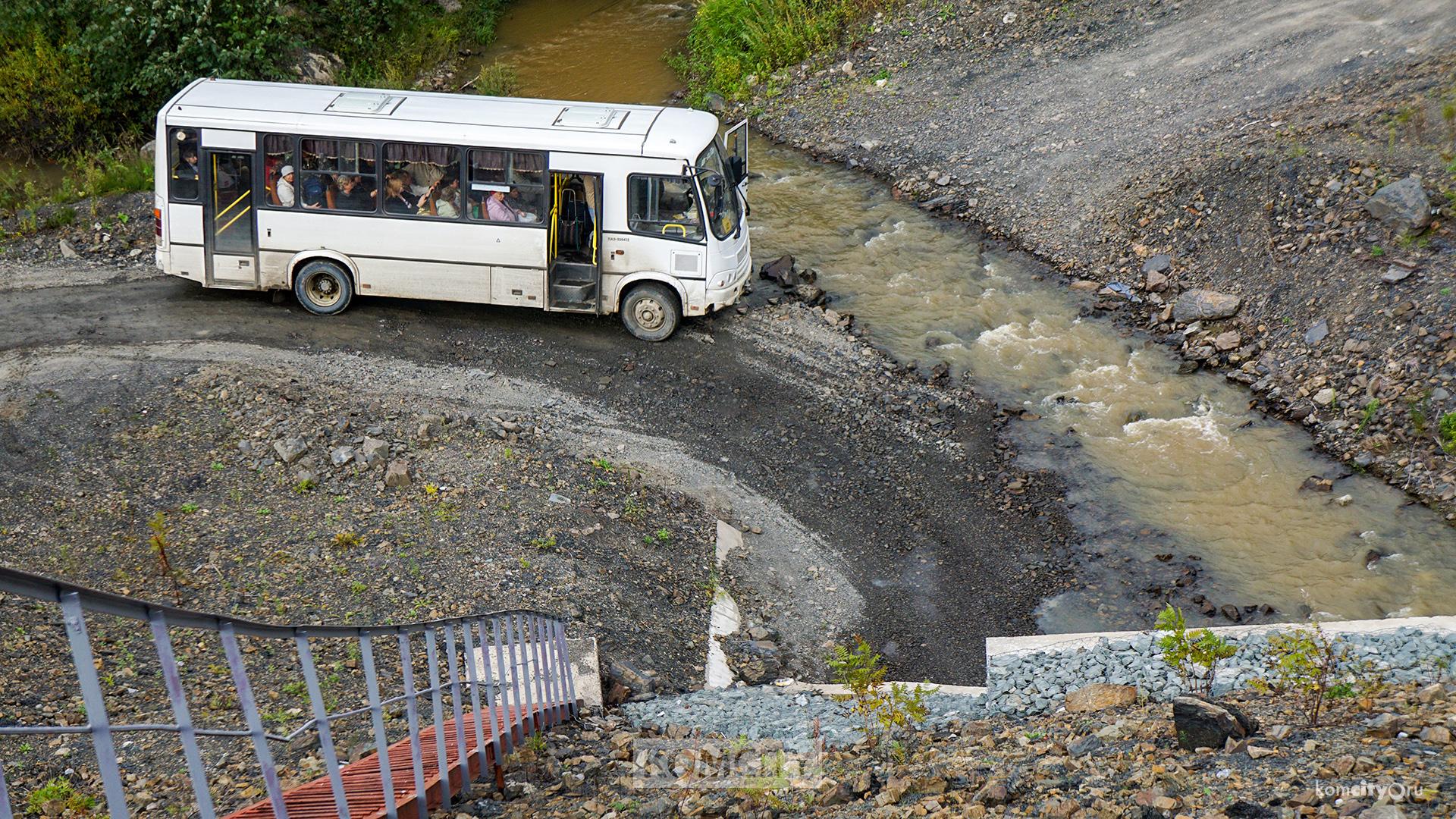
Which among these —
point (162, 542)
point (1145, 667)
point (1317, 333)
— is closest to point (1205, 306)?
point (1317, 333)

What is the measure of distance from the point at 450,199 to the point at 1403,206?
1245 cm

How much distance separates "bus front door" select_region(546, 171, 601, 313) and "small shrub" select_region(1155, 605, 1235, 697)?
330 inches

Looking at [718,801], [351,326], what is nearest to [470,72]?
[351,326]

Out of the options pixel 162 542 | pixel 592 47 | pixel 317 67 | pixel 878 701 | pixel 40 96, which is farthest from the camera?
pixel 592 47

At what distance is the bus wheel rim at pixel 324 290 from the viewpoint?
14.5m

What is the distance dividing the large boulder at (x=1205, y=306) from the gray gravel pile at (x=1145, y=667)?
709cm

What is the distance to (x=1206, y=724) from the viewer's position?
665 cm

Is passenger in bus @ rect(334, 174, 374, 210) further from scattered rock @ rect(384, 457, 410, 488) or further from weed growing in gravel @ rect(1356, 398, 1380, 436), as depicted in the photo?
weed growing in gravel @ rect(1356, 398, 1380, 436)

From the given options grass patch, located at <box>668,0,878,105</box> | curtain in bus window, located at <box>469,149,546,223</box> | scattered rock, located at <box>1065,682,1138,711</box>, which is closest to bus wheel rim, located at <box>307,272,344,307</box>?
curtain in bus window, located at <box>469,149,546,223</box>

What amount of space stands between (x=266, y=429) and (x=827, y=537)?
19.8 feet

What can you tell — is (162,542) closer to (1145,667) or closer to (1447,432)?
(1145,667)

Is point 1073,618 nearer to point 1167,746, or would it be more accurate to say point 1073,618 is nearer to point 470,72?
point 1167,746

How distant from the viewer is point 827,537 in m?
11.9

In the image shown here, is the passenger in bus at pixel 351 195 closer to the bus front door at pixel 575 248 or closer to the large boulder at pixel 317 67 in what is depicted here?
the bus front door at pixel 575 248
